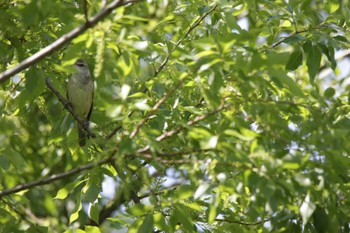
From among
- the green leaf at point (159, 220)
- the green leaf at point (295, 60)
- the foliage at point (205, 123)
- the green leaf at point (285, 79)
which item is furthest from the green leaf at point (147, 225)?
the green leaf at point (295, 60)

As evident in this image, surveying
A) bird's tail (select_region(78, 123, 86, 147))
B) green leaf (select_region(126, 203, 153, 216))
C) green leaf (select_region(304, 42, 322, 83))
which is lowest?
bird's tail (select_region(78, 123, 86, 147))

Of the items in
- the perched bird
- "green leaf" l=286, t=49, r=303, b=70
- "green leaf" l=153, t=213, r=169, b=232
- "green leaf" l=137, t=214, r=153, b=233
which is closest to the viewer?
"green leaf" l=137, t=214, r=153, b=233

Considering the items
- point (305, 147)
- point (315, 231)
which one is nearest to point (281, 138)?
point (305, 147)

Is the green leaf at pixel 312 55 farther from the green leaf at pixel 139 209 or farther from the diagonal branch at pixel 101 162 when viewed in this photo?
the green leaf at pixel 139 209

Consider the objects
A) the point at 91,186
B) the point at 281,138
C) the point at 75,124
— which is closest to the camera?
the point at 281,138

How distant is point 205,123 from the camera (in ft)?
15.0

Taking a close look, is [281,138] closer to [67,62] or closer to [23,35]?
[67,62]

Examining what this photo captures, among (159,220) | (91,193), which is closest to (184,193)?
(159,220)

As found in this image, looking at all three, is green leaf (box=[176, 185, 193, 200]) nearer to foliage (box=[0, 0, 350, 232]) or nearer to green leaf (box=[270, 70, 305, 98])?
foliage (box=[0, 0, 350, 232])

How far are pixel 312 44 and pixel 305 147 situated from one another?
148 cm

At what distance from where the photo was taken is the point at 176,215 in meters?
3.94

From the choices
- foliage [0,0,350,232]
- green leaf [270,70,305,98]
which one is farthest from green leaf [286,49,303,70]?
green leaf [270,70,305,98]

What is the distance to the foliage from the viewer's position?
10.7ft

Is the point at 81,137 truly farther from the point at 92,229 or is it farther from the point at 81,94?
the point at 81,94
